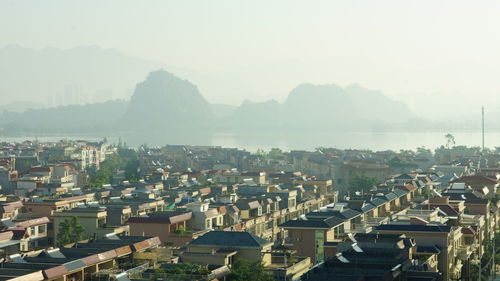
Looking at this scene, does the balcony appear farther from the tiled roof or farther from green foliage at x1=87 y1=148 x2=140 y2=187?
green foliage at x1=87 y1=148 x2=140 y2=187

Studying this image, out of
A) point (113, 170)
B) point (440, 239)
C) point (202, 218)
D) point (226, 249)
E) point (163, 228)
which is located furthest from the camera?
point (113, 170)

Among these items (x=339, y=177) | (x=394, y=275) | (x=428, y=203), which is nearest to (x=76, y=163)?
(x=339, y=177)

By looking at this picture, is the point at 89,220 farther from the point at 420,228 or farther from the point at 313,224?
the point at 420,228

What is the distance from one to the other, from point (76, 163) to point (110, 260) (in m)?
46.0

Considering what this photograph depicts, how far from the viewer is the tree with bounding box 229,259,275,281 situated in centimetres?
1753

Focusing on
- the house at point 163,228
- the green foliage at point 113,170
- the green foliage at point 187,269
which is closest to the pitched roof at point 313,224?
the house at point 163,228

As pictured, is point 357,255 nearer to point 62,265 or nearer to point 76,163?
point 62,265

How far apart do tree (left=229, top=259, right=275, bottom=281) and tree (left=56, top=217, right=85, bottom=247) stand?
960 centimetres

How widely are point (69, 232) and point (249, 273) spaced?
10.6 m

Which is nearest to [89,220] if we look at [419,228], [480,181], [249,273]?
[419,228]

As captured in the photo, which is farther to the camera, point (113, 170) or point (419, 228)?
point (113, 170)

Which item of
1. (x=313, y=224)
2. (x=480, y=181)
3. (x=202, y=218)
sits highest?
(x=480, y=181)

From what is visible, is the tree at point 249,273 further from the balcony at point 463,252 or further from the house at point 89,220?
the house at point 89,220

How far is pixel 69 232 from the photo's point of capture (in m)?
26.8
